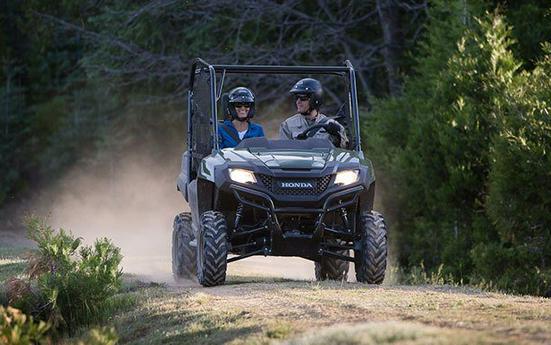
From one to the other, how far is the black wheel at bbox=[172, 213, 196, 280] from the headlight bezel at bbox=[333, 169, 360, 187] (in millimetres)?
2439

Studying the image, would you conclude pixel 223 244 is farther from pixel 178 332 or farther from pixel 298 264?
pixel 298 264

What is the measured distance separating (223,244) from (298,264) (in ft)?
31.2

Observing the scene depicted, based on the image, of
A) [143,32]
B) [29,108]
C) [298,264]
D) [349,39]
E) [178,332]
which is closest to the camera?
[178,332]

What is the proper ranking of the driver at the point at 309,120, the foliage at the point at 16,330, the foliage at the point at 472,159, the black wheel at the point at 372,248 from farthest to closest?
the foliage at the point at 472,159, the driver at the point at 309,120, the black wheel at the point at 372,248, the foliage at the point at 16,330

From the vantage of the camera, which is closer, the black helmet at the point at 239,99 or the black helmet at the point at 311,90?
the black helmet at the point at 239,99

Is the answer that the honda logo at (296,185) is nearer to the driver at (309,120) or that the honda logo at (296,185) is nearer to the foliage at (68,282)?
the driver at (309,120)

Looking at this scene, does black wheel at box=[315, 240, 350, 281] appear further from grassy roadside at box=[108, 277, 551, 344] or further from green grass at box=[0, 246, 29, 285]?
green grass at box=[0, 246, 29, 285]

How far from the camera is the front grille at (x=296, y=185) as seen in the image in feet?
48.5

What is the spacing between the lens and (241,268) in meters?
21.3

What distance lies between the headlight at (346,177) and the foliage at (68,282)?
2423 millimetres

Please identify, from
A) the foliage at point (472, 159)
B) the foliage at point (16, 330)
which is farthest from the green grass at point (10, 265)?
the foliage at point (472, 159)

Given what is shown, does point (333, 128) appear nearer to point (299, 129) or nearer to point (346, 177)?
point (299, 129)

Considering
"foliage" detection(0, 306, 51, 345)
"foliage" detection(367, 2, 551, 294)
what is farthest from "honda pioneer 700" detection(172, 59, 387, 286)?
"foliage" detection(367, 2, 551, 294)

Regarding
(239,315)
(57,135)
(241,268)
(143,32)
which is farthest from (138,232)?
(239,315)
